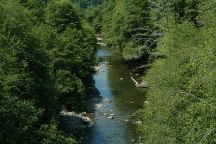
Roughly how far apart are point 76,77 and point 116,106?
257 inches

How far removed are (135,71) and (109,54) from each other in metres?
22.4

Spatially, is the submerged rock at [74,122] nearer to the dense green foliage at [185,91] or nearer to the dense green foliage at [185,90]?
the dense green foliage at [185,90]

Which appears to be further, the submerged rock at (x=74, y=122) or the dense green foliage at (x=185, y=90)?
the submerged rock at (x=74, y=122)

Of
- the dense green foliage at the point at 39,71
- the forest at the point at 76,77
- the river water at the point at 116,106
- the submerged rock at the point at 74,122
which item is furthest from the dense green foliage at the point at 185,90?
the submerged rock at the point at 74,122

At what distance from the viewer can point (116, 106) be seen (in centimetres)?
5797

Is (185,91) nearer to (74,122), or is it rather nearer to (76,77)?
(74,122)

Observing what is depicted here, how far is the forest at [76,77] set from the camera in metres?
27.4

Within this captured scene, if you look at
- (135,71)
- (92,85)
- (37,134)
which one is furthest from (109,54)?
(37,134)

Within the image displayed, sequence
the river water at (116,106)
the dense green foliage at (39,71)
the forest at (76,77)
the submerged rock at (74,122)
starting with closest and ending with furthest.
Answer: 1. the forest at (76,77)
2. the dense green foliage at (39,71)
3. the river water at (116,106)
4. the submerged rock at (74,122)

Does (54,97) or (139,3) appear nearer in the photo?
(54,97)

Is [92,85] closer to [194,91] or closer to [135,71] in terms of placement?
[135,71]

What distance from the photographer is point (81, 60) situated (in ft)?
193

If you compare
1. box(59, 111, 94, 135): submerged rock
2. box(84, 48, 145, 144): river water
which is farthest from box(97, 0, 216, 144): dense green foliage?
box(59, 111, 94, 135): submerged rock

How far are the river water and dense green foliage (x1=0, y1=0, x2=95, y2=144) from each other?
391cm
